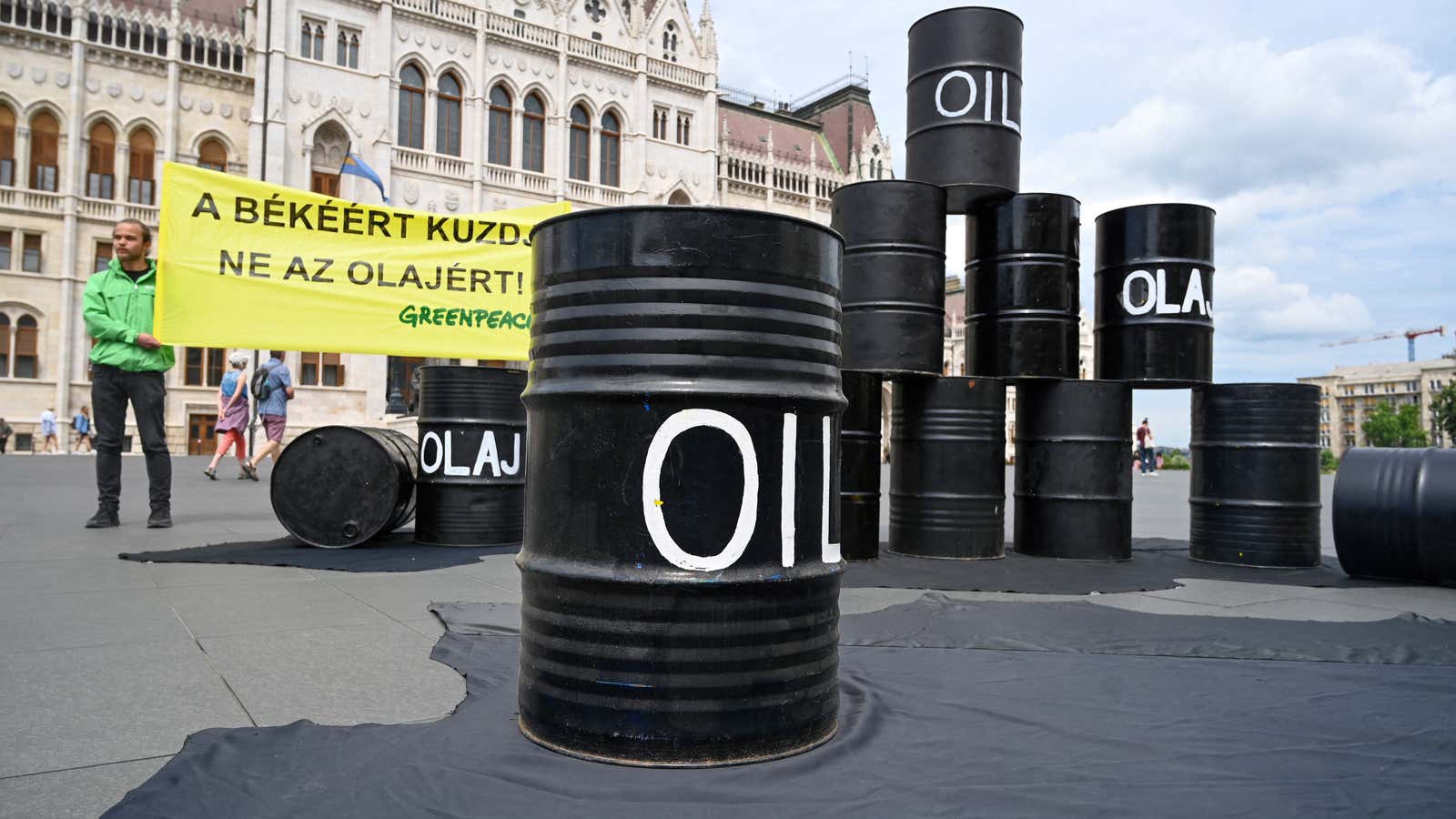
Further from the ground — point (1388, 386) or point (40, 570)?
point (1388, 386)

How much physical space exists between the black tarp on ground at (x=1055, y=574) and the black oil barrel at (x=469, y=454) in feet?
8.34

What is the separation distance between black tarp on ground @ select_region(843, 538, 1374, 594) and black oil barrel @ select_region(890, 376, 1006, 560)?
0.57 feet

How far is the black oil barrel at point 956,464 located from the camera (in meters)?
7.07

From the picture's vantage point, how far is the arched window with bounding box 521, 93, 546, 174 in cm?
3422

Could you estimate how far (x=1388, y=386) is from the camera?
140 meters

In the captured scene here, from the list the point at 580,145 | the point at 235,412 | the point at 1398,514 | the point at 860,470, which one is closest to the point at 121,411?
the point at 860,470

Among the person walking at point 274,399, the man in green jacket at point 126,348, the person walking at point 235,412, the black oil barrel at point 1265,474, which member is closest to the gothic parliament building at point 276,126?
the person walking at point 235,412

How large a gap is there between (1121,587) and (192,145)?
1286 inches

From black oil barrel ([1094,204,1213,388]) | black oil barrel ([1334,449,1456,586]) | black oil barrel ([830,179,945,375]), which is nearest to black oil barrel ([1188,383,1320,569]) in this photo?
black oil barrel ([1094,204,1213,388])

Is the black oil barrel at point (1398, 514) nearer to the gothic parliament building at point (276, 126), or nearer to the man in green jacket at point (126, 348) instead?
the man in green jacket at point (126, 348)

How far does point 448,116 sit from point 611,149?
→ 6102 millimetres

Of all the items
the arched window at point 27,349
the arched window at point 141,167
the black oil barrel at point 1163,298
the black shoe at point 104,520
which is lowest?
the black shoe at point 104,520

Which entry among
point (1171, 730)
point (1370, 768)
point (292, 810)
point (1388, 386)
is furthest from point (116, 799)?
point (1388, 386)

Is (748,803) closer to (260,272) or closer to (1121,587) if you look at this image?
(1121,587)
